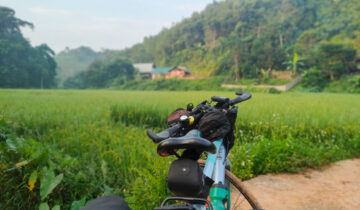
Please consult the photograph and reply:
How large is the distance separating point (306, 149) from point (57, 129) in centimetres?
285

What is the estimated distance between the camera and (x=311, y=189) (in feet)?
7.50

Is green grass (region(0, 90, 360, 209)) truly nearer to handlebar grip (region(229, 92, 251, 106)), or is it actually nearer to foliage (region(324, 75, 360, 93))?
handlebar grip (region(229, 92, 251, 106))

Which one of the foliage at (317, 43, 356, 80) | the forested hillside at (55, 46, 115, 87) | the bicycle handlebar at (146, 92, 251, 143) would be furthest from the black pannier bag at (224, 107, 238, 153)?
the forested hillside at (55, 46, 115, 87)

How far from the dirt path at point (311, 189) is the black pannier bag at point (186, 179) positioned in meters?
1.04

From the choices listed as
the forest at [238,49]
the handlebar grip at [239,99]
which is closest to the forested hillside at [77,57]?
the forest at [238,49]

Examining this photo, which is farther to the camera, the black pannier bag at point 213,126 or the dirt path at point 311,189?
the dirt path at point 311,189

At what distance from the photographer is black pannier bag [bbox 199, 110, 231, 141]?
859 mm

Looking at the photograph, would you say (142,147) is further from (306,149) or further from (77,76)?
(77,76)

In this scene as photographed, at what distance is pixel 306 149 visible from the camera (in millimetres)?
2871

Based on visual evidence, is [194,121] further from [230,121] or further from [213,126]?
[230,121]

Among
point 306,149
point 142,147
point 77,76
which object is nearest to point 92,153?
point 142,147

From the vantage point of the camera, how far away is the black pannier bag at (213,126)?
86cm

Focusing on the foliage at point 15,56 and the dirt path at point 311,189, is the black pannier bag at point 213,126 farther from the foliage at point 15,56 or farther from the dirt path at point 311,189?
the foliage at point 15,56

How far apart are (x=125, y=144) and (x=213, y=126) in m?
2.13
